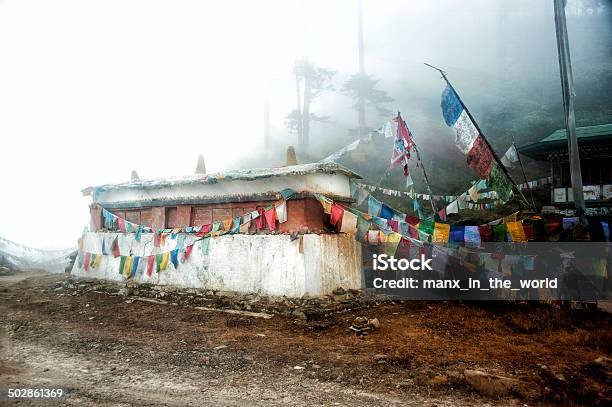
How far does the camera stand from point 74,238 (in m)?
30.7

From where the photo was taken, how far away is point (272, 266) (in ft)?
36.7

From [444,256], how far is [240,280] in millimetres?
6170

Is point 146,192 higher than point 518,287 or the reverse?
higher

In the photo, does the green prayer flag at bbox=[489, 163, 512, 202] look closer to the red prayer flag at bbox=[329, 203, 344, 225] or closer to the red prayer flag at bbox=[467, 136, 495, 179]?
the red prayer flag at bbox=[467, 136, 495, 179]

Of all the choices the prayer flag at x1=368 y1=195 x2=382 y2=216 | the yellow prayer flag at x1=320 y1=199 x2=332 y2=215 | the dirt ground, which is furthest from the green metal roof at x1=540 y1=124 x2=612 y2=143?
the yellow prayer flag at x1=320 y1=199 x2=332 y2=215

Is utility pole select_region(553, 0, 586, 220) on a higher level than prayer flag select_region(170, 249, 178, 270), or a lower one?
higher

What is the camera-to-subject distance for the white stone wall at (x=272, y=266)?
35.4 ft

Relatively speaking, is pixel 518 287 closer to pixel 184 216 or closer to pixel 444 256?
pixel 444 256

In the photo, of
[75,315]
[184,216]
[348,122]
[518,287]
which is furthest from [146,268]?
[348,122]

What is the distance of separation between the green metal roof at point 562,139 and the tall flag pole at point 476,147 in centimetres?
1257

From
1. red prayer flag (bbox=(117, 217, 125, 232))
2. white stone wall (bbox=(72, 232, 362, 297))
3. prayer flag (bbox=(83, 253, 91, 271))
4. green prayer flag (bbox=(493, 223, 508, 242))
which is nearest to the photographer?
green prayer flag (bbox=(493, 223, 508, 242))

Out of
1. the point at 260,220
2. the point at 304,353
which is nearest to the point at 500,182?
the point at 304,353

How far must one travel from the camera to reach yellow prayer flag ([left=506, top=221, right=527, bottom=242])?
30.6ft

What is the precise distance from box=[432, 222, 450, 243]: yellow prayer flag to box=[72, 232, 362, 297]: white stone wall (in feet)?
9.01
